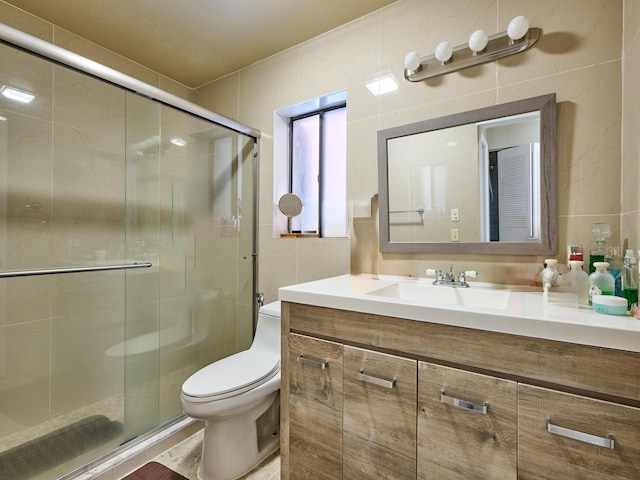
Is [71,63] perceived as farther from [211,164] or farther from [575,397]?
[575,397]

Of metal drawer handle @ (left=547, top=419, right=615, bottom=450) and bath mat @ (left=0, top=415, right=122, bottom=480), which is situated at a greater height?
metal drawer handle @ (left=547, top=419, right=615, bottom=450)

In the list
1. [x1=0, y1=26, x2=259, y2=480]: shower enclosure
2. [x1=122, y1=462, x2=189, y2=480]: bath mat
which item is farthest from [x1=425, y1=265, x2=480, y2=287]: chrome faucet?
[x1=122, y1=462, x2=189, y2=480]: bath mat

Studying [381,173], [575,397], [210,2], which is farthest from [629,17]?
[210,2]

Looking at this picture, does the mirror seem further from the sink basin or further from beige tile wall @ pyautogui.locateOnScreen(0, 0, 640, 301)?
the sink basin

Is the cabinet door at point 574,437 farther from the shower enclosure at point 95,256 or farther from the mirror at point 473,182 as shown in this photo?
the shower enclosure at point 95,256

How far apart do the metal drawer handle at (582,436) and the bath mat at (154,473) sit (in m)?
1.47

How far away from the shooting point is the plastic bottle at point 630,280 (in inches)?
33.9

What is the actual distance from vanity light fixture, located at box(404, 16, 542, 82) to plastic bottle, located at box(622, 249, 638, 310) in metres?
0.92

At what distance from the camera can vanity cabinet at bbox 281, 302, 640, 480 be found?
2.33 feet

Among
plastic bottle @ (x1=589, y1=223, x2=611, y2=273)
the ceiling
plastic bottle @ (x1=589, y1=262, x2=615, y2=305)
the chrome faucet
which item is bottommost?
the chrome faucet

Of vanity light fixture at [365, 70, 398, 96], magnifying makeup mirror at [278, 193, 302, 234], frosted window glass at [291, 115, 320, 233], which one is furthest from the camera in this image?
frosted window glass at [291, 115, 320, 233]

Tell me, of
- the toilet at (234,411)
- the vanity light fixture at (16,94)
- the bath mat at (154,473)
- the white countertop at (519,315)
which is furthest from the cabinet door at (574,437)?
the vanity light fixture at (16,94)

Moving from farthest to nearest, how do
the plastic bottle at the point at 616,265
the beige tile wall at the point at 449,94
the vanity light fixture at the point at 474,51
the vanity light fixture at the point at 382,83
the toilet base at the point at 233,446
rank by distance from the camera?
the vanity light fixture at the point at 382,83, the toilet base at the point at 233,446, the vanity light fixture at the point at 474,51, the beige tile wall at the point at 449,94, the plastic bottle at the point at 616,265

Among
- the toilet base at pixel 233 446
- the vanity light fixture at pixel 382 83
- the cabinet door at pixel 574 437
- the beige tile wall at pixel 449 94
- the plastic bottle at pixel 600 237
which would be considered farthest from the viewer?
the vanity light fixture at pixel 382 83
